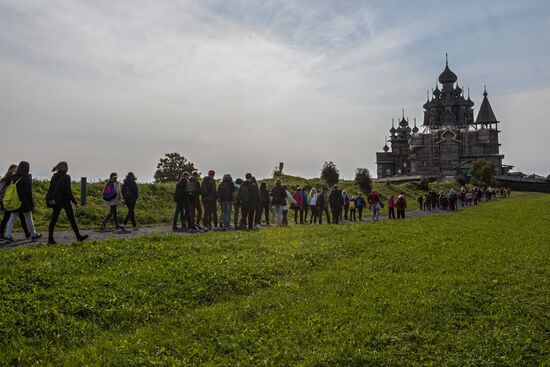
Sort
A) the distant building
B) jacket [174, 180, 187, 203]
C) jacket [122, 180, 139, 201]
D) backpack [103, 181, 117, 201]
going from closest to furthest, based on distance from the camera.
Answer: backpack [103, 181, 117, 201] → jacket [122, 180, 139, 201] → jacket [174, 180, 187, 203] → the distant building

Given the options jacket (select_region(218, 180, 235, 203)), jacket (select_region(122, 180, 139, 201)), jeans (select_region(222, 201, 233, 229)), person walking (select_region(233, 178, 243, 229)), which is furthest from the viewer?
person walking (select_region(233, 178, 243, 229))

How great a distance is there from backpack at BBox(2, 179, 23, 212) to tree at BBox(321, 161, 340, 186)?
157 feet

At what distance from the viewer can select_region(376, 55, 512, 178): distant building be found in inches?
4870

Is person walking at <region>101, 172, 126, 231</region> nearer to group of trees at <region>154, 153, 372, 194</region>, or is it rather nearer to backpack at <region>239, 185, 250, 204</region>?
backpack at <region>239, 185, 250, 204</region>

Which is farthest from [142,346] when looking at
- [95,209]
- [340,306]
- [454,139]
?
[454,139]

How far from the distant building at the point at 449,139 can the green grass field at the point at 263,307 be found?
109930 millimetres

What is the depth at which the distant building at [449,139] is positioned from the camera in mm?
123688

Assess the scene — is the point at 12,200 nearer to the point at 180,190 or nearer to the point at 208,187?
the point at 180,190

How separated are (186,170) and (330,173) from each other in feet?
60.9

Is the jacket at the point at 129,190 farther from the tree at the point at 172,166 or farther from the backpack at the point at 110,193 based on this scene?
the tree at the point at 172,166

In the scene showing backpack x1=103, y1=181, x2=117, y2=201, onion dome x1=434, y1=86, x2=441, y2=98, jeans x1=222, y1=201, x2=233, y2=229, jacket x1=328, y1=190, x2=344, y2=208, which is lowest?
jeans x1=222, y1=201, x2=233, y2=229

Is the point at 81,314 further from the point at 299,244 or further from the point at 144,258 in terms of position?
the point at 299,244

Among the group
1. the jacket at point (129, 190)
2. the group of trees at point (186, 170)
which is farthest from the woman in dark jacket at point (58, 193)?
the group of trees at point (186, 170)

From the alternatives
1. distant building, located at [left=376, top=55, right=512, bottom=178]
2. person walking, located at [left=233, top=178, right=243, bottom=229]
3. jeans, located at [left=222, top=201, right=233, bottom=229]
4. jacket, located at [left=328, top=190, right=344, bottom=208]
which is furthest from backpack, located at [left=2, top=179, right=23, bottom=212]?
distant building, located at [left=376, top=55, right=512, bottom=178]
